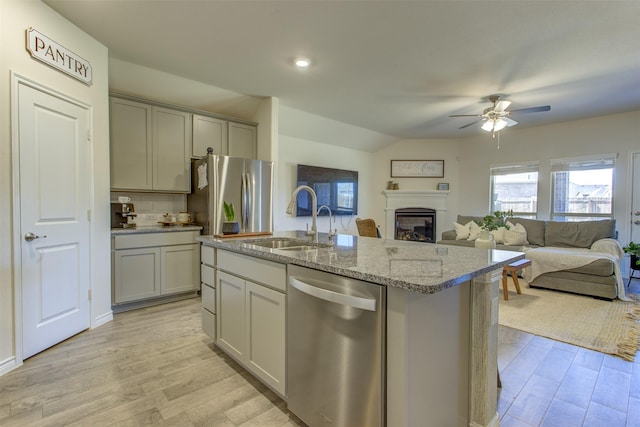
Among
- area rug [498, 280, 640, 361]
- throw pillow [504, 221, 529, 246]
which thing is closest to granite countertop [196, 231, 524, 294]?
area rug [498, 280, 640, 361]

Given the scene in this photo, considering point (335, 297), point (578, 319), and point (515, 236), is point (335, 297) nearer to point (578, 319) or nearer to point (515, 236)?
point (578, 319)

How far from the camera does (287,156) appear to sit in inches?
203

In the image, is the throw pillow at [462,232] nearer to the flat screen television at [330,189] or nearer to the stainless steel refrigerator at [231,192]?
the flat screen television at [330,189]

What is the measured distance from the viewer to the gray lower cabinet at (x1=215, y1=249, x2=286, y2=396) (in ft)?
A: 5.23

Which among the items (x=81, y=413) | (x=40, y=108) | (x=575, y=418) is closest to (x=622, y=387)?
(x=575, y=418)

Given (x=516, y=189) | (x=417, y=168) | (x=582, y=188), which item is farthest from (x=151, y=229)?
(x=582, y=188)

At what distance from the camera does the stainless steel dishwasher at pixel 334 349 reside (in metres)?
1.12

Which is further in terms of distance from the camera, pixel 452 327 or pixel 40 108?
pixel 40 108

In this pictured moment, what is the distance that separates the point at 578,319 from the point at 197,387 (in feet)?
11.6

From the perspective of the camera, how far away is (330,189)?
5.77 m

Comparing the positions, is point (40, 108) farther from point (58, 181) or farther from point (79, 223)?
point (79, 223)

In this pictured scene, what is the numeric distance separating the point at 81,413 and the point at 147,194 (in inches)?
104

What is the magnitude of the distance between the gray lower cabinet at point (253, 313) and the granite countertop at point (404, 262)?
4.3 inches

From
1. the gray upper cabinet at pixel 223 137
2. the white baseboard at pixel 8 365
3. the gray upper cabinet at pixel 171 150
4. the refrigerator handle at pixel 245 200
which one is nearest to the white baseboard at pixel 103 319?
the white baseboard at pixel 8 365
